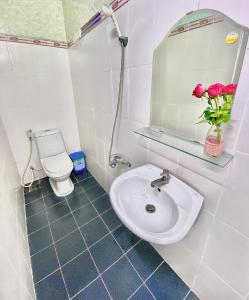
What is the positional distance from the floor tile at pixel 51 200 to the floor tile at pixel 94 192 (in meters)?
0.32

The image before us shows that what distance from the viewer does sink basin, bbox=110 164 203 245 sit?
2.24 ft

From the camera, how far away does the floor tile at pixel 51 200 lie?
182 centimetres

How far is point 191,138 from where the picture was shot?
0.83 meters

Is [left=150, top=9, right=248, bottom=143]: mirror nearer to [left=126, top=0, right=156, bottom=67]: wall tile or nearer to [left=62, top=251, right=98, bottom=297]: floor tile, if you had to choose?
[left=126, top=0, right=156, bottom=67]: wall tile

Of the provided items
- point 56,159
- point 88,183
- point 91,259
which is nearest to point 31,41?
point 56,159

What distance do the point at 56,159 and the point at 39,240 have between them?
2.94 feet

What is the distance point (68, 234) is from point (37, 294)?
448 mm

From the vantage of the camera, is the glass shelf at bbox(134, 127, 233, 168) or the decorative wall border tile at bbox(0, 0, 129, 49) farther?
the decorative wall border tile at bbox(0, 0, 129, 49)

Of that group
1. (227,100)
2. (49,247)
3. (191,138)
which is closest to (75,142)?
(49,247)

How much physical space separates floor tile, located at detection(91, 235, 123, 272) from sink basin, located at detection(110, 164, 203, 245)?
626mm

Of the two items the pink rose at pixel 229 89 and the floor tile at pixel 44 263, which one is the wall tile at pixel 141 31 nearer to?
the pink rose at pixel 229 89

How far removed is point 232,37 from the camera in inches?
22.8

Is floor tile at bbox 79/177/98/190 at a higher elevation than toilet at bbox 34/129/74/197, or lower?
lower

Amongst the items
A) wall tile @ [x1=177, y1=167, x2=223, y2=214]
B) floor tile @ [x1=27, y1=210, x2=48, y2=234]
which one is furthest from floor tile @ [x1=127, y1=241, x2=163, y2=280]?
floor tile @ [x1=27, y1=210, x2=48, y2=234]
